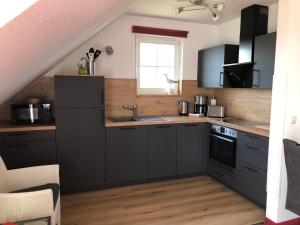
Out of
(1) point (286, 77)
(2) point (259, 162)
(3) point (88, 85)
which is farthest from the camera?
(3) point (88, 85)

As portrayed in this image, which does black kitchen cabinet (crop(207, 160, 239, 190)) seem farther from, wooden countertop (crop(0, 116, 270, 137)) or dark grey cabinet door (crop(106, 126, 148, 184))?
dark grey cabinet door (crop(106, 126, 148, 184))

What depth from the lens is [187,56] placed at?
4113 mm

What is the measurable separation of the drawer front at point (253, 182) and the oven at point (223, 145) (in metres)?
0.20

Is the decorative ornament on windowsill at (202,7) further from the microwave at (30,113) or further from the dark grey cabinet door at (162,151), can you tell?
the microwave at (30,113)

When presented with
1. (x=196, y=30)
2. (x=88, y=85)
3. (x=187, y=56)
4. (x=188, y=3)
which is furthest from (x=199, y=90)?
(x=88, y=85)

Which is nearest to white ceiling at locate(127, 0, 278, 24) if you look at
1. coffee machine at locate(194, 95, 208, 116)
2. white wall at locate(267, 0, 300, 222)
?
white wall at locate(267, 0, 300, 222)

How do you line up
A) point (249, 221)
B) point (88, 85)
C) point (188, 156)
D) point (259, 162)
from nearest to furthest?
point (249, 221)
point (259, 162)
point (88, 85)
point (188, 156)

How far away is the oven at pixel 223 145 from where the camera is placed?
317 centimetres

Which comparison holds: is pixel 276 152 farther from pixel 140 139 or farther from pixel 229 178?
pixel 140 139

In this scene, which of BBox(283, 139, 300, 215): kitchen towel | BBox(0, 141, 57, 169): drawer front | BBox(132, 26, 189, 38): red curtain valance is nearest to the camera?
BBox(283, 139, 300, 215): kitchen towel

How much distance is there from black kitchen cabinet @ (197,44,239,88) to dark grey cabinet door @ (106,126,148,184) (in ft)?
4.35

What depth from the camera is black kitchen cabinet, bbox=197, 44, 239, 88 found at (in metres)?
3.53

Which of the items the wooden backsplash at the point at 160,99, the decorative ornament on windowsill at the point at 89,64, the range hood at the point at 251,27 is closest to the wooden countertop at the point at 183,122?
the wooden backsplash at the point at 160,99

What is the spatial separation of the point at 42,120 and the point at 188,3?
2.34 meters
